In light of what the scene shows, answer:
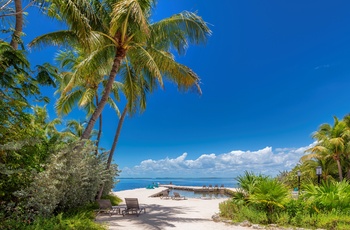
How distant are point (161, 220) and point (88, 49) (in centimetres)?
727

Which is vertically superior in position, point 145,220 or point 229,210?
point 229,210

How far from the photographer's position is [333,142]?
78.9ft

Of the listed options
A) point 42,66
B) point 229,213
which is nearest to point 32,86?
point 42,66

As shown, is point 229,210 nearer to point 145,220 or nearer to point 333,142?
point 145,220

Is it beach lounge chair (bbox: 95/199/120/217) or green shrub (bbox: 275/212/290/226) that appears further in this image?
beach lounge chair (bbox: 95/199/120/217)

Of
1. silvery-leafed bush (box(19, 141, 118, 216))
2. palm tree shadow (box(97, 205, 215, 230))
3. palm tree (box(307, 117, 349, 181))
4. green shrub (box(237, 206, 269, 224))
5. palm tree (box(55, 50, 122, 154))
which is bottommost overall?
palm tree shadow (box(97, 205, 215, 230))

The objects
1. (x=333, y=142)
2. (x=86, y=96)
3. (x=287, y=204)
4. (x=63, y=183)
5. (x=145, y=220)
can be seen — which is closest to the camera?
(x=63, y=183)

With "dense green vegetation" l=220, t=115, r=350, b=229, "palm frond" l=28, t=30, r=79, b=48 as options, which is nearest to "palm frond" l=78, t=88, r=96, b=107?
"palm frond" l=28, t=30, r=79, b=48

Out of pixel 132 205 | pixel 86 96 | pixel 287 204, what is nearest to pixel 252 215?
pixel 287 204

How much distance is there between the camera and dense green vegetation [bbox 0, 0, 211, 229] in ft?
24.1

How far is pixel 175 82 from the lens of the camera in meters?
13.4

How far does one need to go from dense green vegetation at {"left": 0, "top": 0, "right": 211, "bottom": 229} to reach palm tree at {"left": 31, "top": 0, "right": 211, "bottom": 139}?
0.04 metres

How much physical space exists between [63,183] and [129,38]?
6.57 m

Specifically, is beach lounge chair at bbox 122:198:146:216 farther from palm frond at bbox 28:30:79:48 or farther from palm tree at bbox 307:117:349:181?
palm tree at bbox 307:117:349:181
